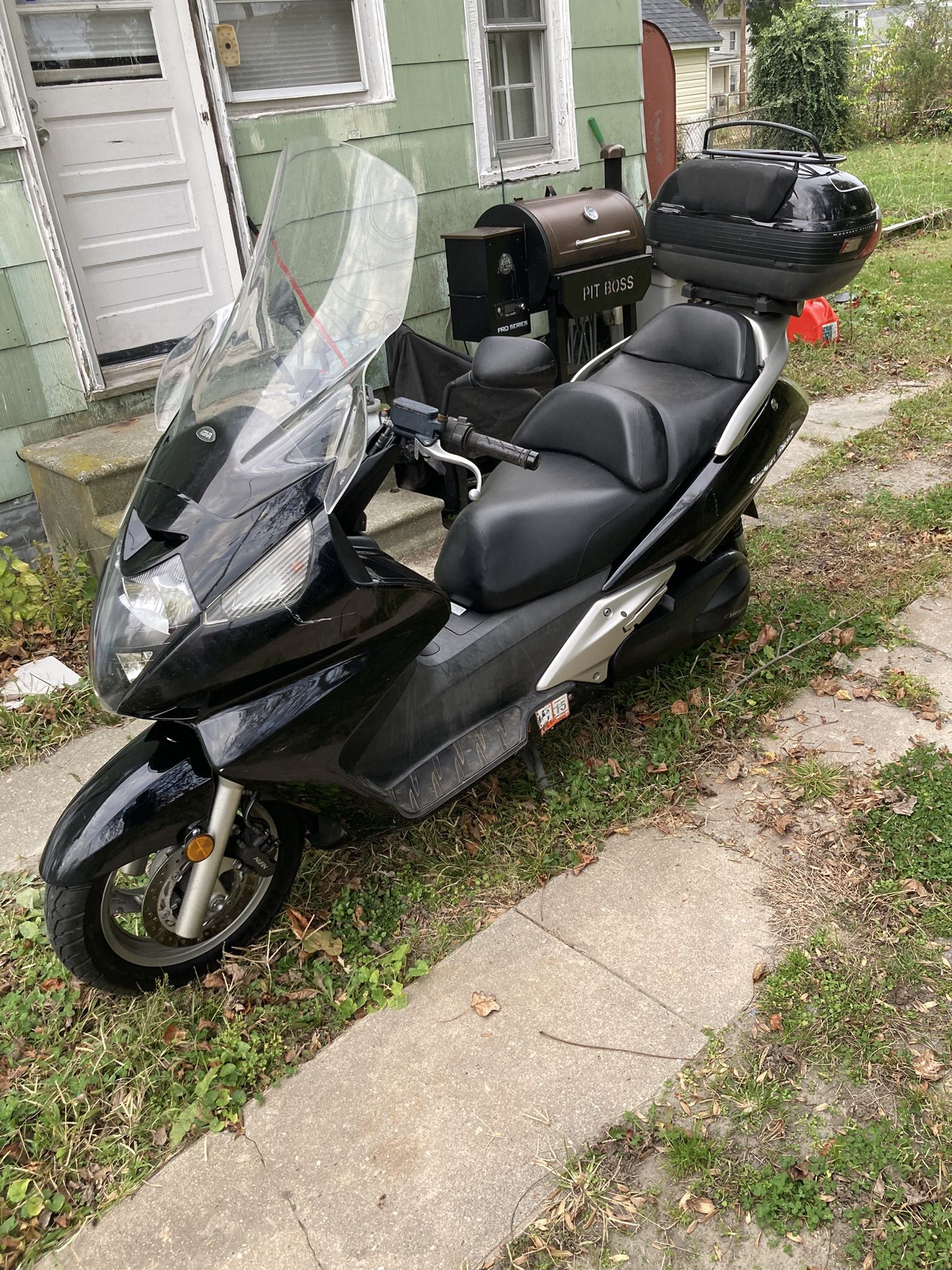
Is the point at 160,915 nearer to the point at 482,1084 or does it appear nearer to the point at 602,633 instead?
the point at 482,1084

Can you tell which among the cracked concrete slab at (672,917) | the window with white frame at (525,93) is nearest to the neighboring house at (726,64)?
the window with white frame at (525,93)

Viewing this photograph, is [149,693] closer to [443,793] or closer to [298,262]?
[443,793]

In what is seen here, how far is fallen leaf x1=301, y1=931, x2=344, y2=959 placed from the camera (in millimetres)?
2398

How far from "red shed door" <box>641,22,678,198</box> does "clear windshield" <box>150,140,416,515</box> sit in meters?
5.56

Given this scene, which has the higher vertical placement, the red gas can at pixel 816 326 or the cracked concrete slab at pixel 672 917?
the red gas can at pixel 816 326

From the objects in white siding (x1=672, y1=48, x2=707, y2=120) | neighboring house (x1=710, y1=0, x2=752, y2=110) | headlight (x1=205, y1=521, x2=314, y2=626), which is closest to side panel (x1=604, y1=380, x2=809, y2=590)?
headlight (x1=205, y1=521, x2=314, y2=626)

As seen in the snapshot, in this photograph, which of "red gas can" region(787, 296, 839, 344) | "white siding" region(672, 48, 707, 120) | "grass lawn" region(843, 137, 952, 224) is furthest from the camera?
"white siding" region(672, 48, 707, 120)

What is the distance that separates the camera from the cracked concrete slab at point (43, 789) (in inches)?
114

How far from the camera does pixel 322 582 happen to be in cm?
201

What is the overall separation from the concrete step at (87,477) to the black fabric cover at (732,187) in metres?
2.23

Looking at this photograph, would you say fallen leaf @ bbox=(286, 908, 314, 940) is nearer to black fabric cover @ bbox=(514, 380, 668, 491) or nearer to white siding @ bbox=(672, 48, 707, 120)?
black fabric cover @ bbox=(514, 380, 668, 491)

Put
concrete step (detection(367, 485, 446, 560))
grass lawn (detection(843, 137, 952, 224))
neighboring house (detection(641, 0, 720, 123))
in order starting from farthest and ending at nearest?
neighboring house (detection(641, 0, 720, 123))
grass lawn (detection(843, 137, 952, 224))
concrete step (detection(367, 485, 446, 560))

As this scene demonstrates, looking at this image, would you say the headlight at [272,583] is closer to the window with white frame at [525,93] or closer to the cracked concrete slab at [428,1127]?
the cracked concrete slab at [428,1127]

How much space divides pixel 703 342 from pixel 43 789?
2511 millimetres
